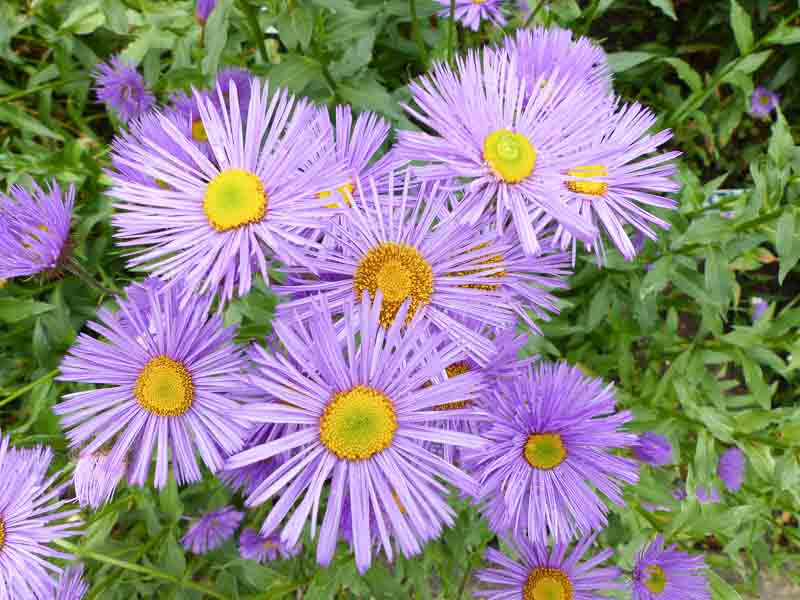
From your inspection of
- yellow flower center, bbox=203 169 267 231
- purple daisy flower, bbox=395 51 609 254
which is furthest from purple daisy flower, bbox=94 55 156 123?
purple daisy flower, bbox=395 51 609 254

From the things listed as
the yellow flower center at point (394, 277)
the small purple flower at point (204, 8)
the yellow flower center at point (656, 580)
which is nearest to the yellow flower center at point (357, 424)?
the yellow flower center at point (394, 277)

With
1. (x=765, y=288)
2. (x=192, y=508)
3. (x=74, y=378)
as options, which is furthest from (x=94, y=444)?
(x=765, y=288)

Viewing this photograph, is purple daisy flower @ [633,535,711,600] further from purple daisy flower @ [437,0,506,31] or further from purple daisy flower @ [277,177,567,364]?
purple daisy flower @ [437,0,506,31]

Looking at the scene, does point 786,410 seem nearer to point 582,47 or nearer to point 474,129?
point 582,47

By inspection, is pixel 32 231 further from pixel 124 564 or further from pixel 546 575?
pixel 546 575

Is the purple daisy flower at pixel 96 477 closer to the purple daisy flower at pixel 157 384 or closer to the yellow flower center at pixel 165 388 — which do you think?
the purple daisy flower at pixel 157 384
